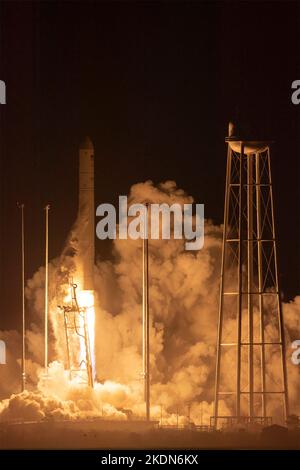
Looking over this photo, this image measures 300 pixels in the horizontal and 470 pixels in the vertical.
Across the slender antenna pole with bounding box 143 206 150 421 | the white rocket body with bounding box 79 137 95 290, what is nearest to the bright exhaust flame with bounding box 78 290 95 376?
the white rocket body with bounding box 79 137 95 290

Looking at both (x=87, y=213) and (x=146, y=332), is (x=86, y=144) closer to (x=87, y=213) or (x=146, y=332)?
(x=87, y=213)

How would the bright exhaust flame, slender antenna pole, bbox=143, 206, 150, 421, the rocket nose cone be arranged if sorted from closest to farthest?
slender antenna pole, bbox=143, 206, 150, 421
the rocket nose cone
the bright exhaust flame

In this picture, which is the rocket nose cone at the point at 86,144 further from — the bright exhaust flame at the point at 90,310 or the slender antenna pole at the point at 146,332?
the bright exhaust flame at the point at 90,310

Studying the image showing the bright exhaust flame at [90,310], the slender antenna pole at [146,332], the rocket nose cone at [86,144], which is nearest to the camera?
the slender antenna pole at [146,332]

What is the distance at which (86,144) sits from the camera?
10544cm

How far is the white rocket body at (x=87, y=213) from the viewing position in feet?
346

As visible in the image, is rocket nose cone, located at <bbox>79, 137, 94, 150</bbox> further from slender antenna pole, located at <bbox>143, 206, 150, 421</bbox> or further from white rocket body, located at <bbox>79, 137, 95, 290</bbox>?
slender antenna pole, located at <bbox>143, 206, 150, 421</bbox>

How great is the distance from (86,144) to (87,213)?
10.9ft

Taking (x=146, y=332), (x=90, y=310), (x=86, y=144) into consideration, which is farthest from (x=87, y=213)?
(x=146, y=332)

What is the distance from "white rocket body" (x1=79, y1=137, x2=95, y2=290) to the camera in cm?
10550

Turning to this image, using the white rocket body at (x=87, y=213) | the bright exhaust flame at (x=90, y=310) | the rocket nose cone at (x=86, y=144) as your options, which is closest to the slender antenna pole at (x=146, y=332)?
the bright exhaust flame at (x=90, y=310)

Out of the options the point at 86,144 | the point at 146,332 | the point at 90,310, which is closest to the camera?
the point at 146,332

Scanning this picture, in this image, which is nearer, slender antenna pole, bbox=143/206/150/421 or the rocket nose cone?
slender antenna pole, bbox=143/206/150/421
